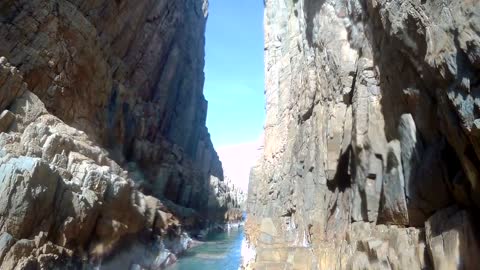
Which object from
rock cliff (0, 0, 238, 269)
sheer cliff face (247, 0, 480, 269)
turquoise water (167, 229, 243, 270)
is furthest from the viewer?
turquoise water (167, 229, 243, 270)

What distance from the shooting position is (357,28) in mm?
16031

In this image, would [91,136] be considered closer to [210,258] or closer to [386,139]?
[210,258]

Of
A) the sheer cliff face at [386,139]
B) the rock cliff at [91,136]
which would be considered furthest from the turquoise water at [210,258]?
the sheer cliff face at [386,139]

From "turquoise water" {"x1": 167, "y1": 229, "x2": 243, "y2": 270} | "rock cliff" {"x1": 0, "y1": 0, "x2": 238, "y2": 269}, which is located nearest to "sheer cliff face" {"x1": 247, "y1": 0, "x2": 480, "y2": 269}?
"turquoise water" {"x1": 167, "y1": 229, "x2": 243, "y2": 270}

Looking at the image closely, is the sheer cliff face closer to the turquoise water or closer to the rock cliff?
the turquoise water

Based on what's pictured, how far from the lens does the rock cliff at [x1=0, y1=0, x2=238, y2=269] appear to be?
16078mm

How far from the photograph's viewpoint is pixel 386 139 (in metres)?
12.1

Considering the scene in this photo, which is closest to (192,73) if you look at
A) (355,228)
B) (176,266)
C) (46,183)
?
(176,266)

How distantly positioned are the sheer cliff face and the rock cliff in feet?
29.5

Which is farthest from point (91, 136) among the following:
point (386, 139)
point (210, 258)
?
point (386, 139)

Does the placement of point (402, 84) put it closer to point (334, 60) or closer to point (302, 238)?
point (334, 60)

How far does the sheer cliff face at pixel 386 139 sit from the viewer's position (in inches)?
281

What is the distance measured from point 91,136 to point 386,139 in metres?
22.8

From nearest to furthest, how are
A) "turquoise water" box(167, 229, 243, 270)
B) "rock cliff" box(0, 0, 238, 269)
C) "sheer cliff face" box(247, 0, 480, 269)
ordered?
1. "sheer cliff face" box(247, 0, 480, 269)
2. "rock cliff" box(0, 0, 238, 269)
3. "turquoise water" box(167, 229, 243, 270)
